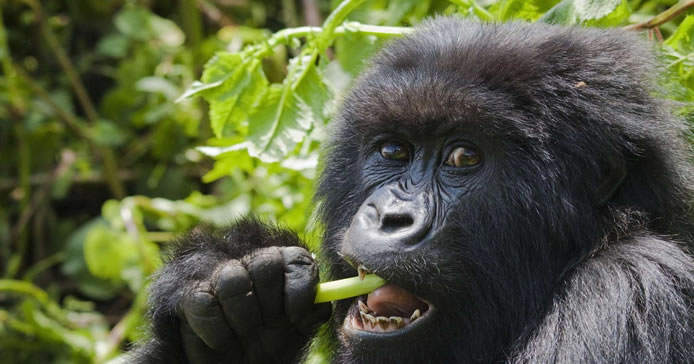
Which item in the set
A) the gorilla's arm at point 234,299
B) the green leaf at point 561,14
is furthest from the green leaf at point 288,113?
the green leaf at point 561,14

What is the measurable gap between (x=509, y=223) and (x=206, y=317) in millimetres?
835

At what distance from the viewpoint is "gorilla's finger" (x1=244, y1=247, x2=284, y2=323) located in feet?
8.02

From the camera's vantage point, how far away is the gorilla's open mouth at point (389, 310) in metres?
2.35

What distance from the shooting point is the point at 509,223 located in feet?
7.82

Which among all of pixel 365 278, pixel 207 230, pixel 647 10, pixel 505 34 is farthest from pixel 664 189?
pixel 647 10

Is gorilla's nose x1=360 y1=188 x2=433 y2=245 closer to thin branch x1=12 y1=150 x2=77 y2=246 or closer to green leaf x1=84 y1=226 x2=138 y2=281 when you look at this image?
green leaf x1=84 y1=226 x2=138 y2=281

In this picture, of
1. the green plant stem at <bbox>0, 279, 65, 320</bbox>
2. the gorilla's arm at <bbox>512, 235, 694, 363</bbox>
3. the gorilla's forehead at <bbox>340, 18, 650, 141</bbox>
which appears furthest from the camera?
the green plant stem at <bbox>0, 279, 65, 320</bbox>

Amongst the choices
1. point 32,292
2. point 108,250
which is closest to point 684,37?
point 108,250

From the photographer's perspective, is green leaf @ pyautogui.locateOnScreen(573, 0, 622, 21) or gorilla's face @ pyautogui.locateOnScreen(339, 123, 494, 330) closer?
gorilla's face @ pyautogui.locateOnScreen(339, 123, 494, 330)

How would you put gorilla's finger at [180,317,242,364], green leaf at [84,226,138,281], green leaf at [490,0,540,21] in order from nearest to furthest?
gorilla's finger at [180,317,242,364] < green leaf at [490,0,540,21] < green leaf at [84,226,138,281]

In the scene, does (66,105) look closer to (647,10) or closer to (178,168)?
(178,168)

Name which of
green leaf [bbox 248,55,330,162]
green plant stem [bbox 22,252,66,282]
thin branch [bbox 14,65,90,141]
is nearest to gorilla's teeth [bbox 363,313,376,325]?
green leaf [bbox 248,55,330,162]

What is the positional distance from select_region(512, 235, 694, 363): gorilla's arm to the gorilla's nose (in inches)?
15.0

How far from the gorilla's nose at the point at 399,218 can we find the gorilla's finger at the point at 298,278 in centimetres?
23
